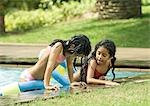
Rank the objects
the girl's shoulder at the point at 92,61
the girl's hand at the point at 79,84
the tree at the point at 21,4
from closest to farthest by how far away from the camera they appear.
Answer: the girl's hand at the point at 79,84, the girl's shoulder at the point at 92,61, the tree at the point at 21,4

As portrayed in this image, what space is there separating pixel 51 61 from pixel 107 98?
1.27 m

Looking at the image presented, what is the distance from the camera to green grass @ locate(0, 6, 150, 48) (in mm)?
14602

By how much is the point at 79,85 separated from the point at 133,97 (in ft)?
4.68

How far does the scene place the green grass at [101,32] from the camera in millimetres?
14602

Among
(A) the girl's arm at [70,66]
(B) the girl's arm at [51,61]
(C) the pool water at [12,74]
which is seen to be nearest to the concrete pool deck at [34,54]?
(C) the pool water at [12,74]

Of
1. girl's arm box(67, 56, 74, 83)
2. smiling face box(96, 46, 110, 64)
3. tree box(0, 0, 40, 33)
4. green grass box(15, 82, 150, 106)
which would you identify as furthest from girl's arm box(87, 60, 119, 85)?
tree box(0, 0, 40, 33)

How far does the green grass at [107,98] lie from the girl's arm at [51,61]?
648 millimetres

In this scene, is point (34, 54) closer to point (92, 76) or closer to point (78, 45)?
point (92, 76)

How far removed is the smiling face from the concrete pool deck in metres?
2.52

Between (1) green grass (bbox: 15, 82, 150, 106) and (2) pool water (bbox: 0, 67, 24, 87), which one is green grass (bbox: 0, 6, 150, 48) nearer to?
(2) pool water (bbox: 0, 67, 24, 87)

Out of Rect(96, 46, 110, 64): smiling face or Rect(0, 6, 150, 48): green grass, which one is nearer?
Rect(96, 46, 110, 64): smiling face

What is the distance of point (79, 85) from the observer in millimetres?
6938

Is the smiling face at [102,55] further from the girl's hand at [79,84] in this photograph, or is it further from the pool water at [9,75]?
the pool water at [9,75]

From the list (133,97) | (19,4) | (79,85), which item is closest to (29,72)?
(79,85)
